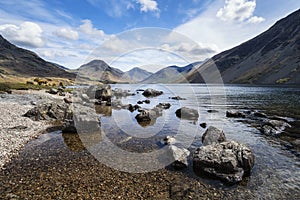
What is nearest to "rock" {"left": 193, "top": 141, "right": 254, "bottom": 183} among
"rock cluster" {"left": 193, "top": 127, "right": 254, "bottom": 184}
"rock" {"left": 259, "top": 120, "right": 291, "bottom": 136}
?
"rock cluster" {"left": 193, "top": 127, "right": 254, "bottom": 184}

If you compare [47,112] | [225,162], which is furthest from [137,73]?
[225,162]

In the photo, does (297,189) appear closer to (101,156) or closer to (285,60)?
(101,156)

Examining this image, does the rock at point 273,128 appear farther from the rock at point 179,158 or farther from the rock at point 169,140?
the rock at point 179,158

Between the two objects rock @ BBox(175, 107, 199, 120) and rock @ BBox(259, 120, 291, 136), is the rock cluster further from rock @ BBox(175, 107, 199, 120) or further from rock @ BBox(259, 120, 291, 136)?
rock @ BBox(175, 107, 199, 120)

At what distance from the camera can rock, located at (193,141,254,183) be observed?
38.1 feet

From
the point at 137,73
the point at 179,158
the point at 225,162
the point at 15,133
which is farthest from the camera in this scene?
the point at 137,73

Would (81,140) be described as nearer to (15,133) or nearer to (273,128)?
(15,133)

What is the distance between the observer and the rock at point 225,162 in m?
11.6

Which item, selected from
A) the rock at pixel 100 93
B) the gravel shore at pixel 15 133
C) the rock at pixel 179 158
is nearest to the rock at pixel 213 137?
the rock at pixel 179 158

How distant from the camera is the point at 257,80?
590 ft

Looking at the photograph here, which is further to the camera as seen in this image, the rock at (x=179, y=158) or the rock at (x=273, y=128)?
the rock at (x=273, y=128)

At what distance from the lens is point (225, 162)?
1183 centimetres

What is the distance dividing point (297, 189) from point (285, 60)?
21182 cm

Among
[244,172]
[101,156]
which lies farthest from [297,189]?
[101,156]
